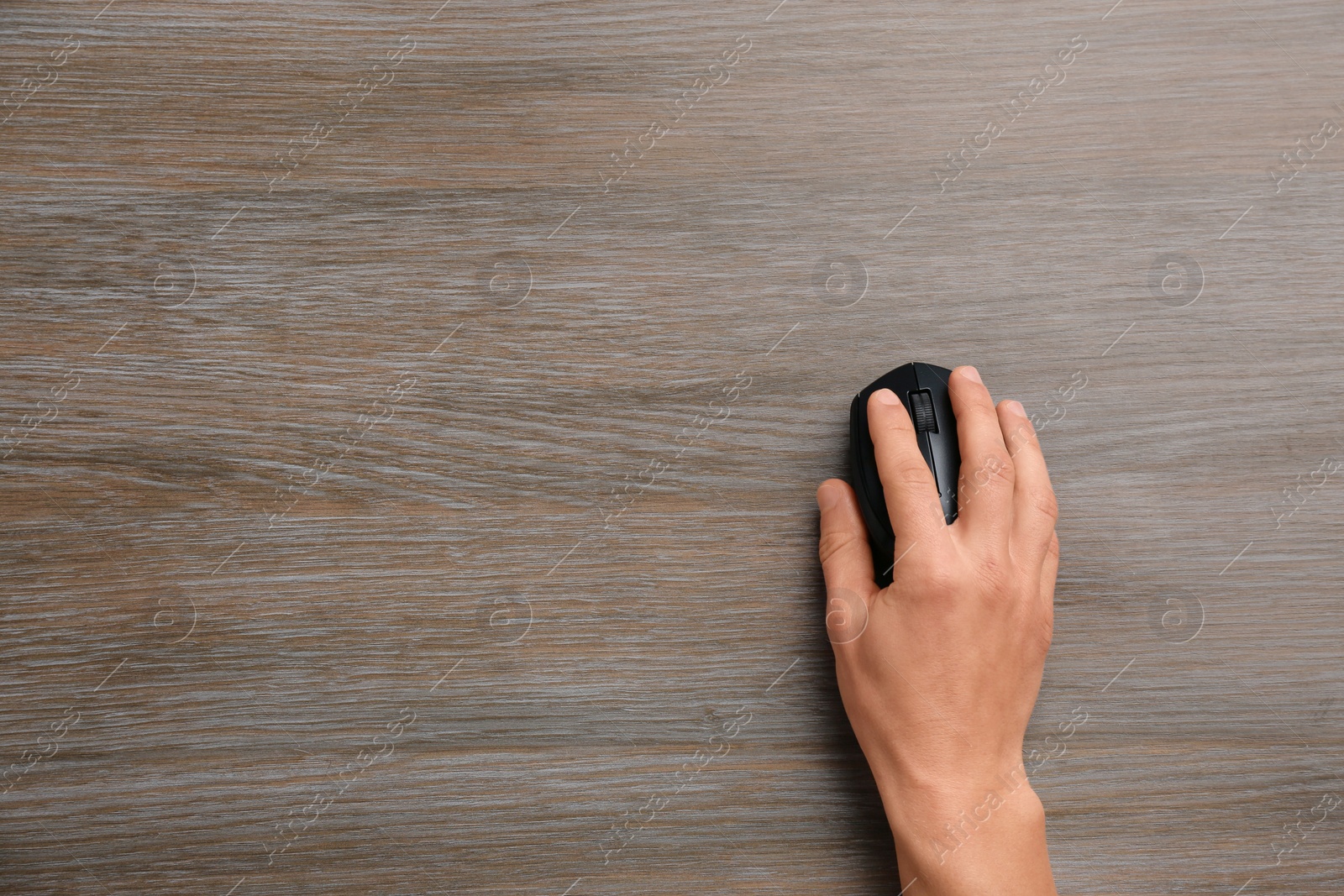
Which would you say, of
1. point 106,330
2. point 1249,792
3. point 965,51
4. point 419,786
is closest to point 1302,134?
point 965,51

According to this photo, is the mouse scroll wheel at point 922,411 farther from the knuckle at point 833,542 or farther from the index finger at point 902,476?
the knuckle at point 833,542

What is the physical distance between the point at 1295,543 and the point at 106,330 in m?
1.15

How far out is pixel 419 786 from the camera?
682 millimetres

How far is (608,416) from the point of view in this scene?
70 cm

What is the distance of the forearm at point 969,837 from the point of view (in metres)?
0.63

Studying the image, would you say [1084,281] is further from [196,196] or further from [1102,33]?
[196,196]

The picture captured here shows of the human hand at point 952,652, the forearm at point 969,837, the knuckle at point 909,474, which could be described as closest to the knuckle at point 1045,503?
the human hand at point 952,652

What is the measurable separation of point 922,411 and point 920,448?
32mm

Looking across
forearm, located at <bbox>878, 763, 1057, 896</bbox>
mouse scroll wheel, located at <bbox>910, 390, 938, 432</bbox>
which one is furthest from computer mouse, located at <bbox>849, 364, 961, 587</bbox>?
forearm, located at <bbox>878, 763, 1057, 896</bbox>

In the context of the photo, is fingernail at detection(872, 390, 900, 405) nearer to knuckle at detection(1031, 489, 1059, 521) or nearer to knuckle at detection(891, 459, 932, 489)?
knuckle at detection(891, 459, 932, 489)

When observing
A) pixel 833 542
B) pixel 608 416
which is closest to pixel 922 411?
pixel 833 542

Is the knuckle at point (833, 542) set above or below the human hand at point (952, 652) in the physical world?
above

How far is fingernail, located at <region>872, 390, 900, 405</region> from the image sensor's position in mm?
660

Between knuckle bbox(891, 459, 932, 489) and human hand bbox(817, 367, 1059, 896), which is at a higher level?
knuckle bbox(891, 459, 932, 489)
